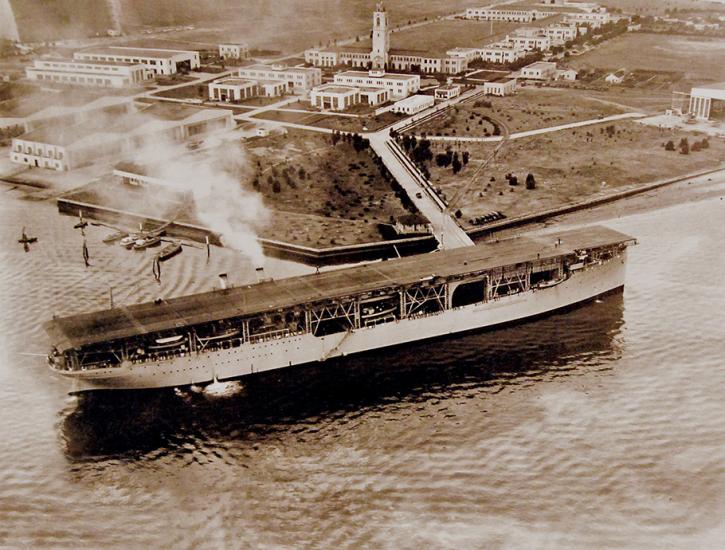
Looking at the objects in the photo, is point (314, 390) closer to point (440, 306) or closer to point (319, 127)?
point (440, 306)

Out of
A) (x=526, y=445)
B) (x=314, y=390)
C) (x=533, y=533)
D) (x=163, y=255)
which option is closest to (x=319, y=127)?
(x=163, y=255)

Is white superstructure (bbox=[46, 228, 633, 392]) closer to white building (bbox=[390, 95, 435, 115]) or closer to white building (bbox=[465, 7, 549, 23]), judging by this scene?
white building (bbox=[390, 95, 435, 115])

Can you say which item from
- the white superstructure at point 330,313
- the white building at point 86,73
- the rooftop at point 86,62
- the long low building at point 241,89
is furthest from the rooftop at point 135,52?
the white superstructure at point 330,313

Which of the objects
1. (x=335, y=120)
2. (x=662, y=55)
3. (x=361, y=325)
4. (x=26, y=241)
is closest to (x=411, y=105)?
(x=335, y=120)

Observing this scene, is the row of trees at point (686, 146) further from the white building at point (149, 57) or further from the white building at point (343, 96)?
the white building at point (149, 57)

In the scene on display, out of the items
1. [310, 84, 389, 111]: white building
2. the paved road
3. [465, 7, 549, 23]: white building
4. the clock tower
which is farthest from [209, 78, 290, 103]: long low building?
[465, 7, 549, 23]: white building

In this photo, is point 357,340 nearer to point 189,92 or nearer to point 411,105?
point 411,105
